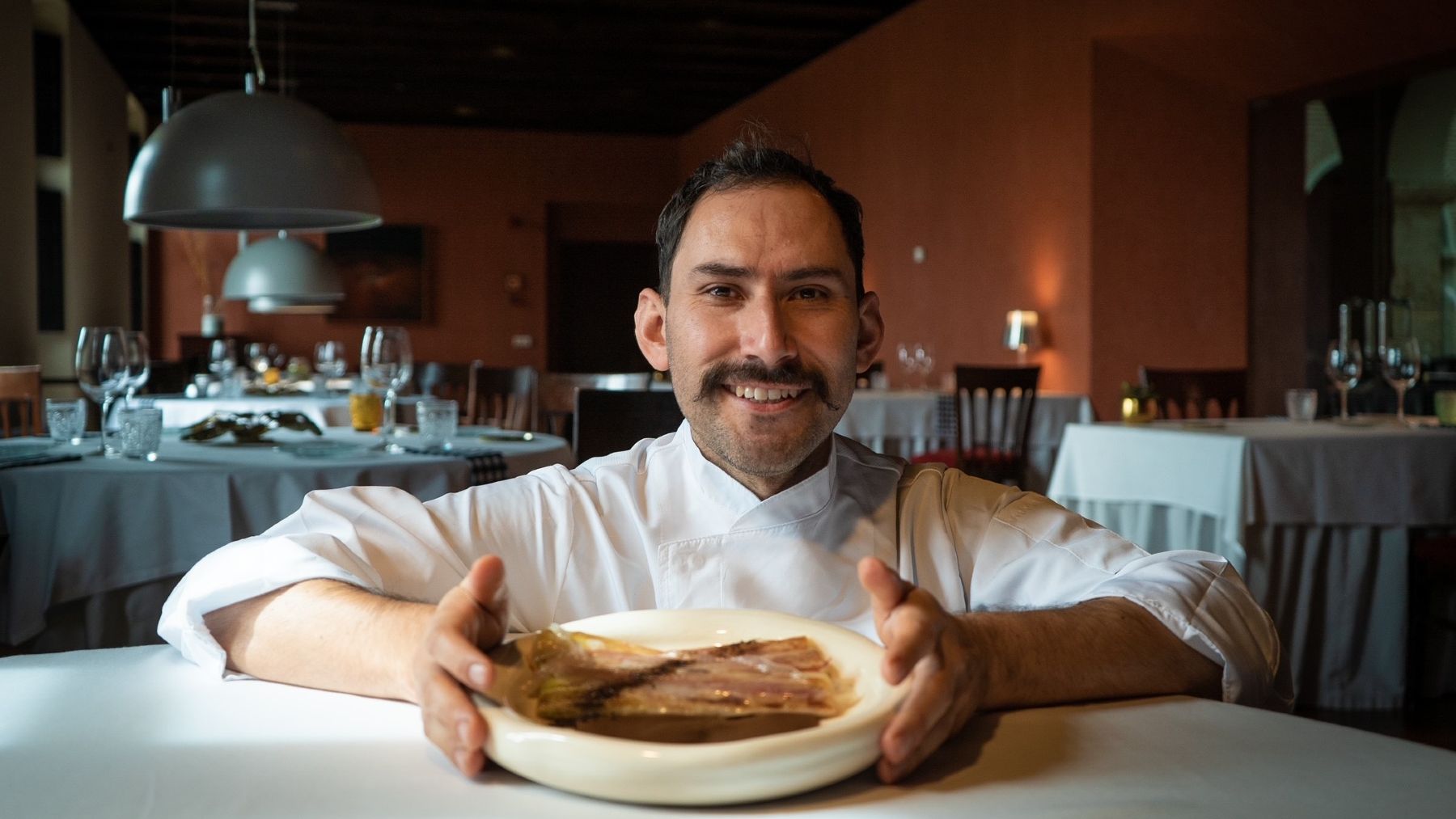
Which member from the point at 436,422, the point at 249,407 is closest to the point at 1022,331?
the point at 249,407

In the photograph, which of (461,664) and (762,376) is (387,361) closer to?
(762,376)

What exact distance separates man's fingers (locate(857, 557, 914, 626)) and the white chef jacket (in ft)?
1.24

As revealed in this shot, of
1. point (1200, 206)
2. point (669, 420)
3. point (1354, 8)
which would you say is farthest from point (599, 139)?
point (669, 420)

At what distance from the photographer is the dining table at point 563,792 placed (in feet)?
2.20

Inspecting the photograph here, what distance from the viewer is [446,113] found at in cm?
1259

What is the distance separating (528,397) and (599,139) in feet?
27.5

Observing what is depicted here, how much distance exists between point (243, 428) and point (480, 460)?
2.56 feet

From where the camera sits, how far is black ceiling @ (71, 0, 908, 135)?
8.68m

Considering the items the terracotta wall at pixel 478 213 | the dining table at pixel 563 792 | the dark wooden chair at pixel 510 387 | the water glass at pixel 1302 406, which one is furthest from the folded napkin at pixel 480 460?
the terracotta wall at pixel 478 213

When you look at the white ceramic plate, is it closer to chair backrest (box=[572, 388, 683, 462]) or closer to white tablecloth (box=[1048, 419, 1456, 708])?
chair backrest (box=[572, 388, 683, 462])

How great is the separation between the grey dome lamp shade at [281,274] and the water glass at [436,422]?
12.7 feet

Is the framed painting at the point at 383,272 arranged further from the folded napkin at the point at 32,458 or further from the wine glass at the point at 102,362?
the folded napkin at the point at 32,458

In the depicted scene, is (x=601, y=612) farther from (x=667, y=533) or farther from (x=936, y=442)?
(x=936, y=442)

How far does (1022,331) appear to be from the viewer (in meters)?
7.46
